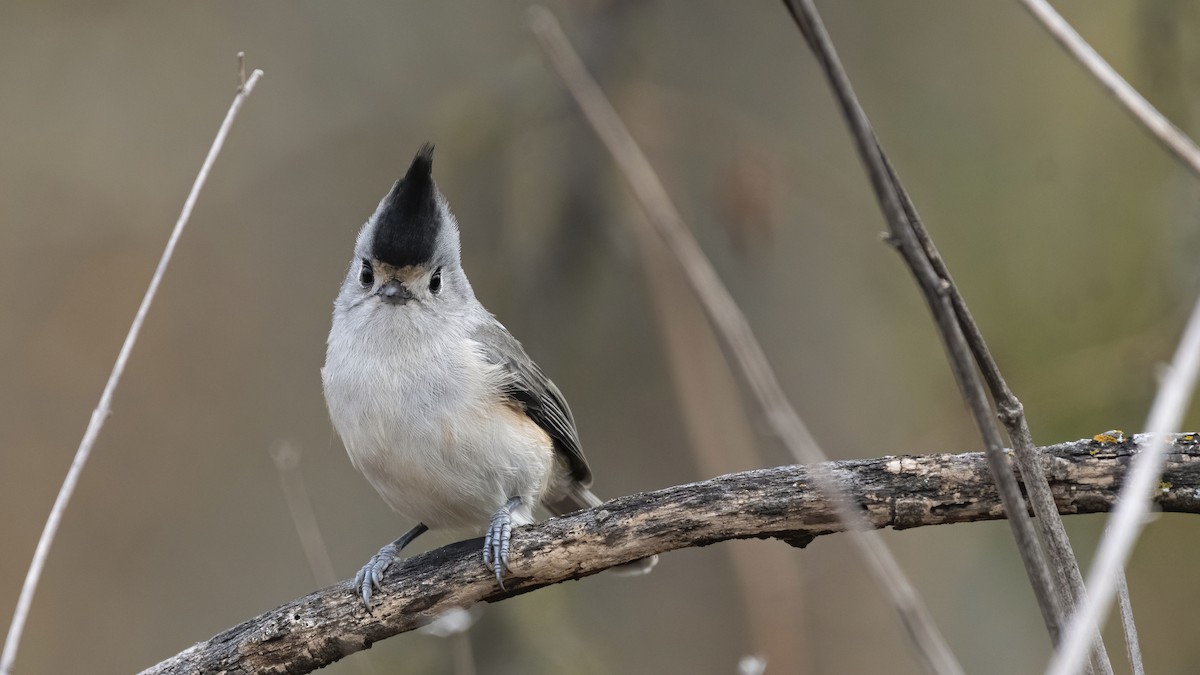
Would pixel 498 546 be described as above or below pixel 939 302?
above

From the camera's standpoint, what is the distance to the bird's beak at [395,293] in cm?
331

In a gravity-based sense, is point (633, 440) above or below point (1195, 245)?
above

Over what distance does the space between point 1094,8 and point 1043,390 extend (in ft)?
6.25

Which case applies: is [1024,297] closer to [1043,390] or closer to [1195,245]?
[1043,390]

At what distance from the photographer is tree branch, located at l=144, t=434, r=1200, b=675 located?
7.22 ft

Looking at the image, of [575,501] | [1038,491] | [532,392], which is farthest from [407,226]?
[1038,491]

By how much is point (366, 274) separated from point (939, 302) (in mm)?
2481

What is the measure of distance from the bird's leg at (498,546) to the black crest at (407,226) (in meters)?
0.94

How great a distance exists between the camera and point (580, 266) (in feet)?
15.3

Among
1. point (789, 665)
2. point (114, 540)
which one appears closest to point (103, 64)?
point (114, 540)

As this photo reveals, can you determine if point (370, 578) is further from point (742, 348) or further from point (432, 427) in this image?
point (742, 348)

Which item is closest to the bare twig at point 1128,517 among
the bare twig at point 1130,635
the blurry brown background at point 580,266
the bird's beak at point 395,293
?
the bare twig at point 1130,635

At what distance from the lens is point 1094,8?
474cm

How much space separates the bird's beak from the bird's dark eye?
0.41 feet
